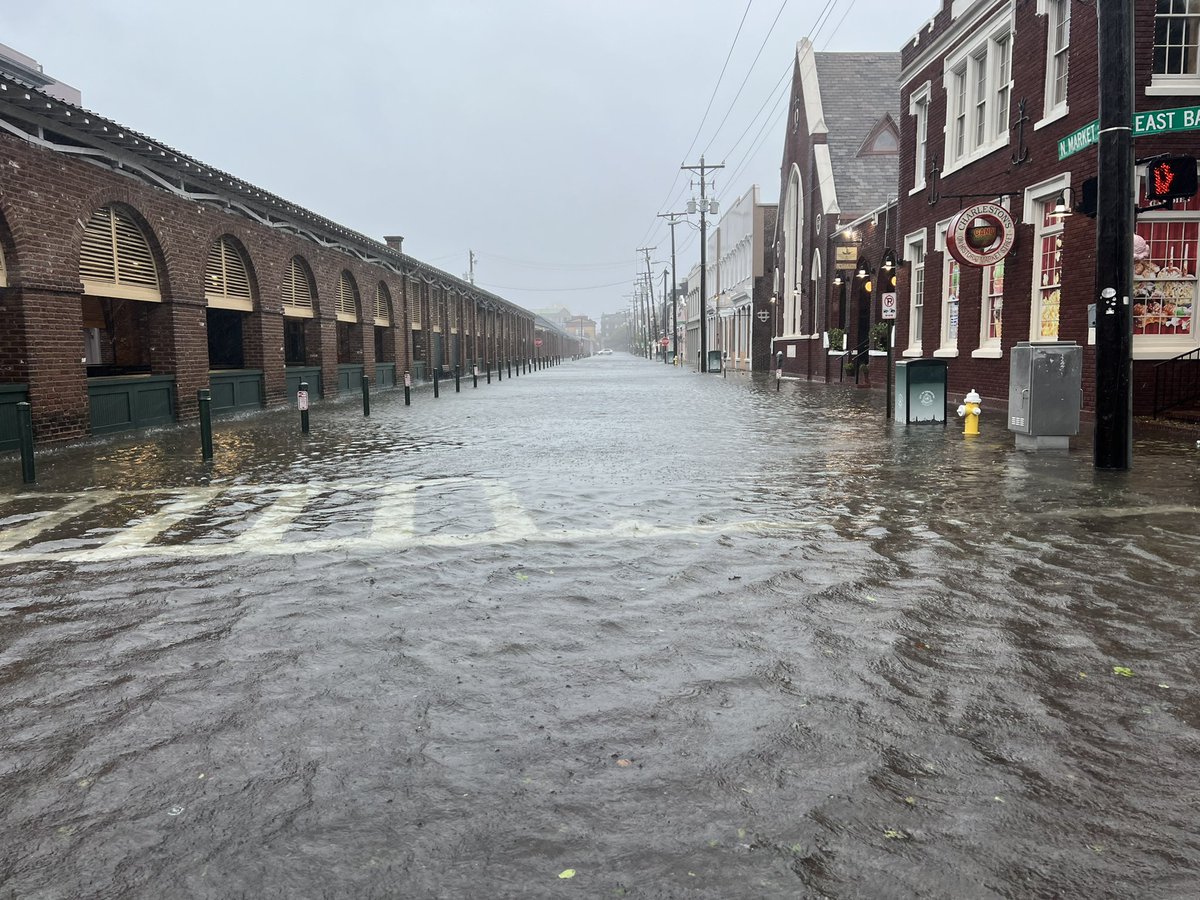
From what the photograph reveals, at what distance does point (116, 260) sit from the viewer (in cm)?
1544

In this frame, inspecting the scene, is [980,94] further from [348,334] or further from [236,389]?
[348,334]

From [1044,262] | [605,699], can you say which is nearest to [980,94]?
[1044,262]

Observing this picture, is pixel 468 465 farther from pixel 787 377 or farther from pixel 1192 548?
pixel 787 377

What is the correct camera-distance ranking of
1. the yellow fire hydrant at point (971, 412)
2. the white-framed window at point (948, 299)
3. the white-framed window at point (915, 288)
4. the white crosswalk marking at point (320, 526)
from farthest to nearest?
the white-framed window at point (915, 288), the white-framed window at point (948, 299), the yellow fire hydrant at point (971, 412), the white crosswalk marking at point (320, 526)

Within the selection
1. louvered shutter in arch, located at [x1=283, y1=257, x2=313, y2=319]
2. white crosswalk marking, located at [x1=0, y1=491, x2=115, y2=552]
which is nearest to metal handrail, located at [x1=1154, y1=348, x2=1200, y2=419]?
white crosswalk marking, located at [x1=0, y1=491, x2=115, y2=552]

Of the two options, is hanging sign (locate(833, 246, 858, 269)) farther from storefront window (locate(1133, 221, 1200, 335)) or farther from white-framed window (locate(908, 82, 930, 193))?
storefront window (locate(1133, 221, 1200, 335))

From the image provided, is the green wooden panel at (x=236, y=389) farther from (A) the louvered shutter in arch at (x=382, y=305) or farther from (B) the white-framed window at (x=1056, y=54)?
(B) the white-framed window at (x=1056, y=54)

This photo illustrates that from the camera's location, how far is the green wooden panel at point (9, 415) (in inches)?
483

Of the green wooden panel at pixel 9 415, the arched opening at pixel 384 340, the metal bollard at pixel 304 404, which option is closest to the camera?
the green wooden panel at pixel 9 415

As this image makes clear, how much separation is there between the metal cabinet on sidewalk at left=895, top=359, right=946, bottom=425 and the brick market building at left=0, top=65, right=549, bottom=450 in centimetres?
1349

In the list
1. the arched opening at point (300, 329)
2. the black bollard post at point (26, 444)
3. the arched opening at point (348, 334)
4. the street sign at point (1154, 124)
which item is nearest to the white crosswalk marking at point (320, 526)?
the black bollard post at point (26, 444)

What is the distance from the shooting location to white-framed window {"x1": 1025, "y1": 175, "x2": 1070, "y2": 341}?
1633 centimetres

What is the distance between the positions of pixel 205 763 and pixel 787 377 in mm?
38860

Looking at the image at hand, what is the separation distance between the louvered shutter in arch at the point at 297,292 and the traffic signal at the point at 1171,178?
2060 cm
